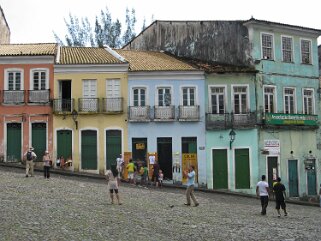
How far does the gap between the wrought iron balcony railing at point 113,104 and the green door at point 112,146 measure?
4.21ft

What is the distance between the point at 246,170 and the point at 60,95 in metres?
11.8

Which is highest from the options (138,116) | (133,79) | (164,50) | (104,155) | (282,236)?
(164,50)

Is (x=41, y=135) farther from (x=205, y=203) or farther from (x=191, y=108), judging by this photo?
(x=205, y=203)

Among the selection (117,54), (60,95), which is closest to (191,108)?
(117,54)

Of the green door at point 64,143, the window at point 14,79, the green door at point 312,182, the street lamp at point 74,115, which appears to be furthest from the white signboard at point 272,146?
the window at point 14,79

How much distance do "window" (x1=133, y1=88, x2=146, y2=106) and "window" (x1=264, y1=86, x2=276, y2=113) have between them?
24.5ft

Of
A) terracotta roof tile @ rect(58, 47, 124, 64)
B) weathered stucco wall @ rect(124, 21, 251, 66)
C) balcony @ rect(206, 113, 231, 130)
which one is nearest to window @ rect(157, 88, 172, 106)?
balcony @ rect(206, 113, 231, 130)

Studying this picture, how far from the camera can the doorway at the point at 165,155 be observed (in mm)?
30688

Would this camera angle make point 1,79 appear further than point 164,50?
No

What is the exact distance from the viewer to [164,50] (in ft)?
121

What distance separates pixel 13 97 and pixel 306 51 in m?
18.7

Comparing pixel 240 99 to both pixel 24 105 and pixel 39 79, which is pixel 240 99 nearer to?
pixel 39 79

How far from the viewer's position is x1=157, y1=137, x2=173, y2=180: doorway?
1208 inches

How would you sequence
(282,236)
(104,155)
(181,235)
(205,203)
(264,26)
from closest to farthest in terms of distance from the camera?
(181,235), (282,236), (205,203), (104,155), (264,26)
